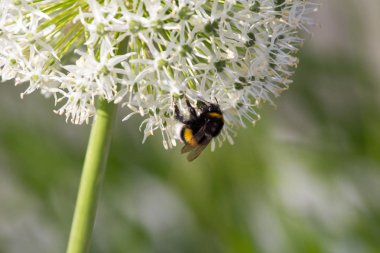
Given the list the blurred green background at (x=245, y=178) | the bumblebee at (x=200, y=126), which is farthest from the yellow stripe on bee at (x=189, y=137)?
the blurred green background at (x=245, y=178)

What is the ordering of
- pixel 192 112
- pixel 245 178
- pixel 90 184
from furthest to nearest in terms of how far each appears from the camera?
pixel 245 178 → pixel 192 112 → pixel 90 184

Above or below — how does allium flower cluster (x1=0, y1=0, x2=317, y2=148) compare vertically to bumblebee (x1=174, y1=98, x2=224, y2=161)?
above

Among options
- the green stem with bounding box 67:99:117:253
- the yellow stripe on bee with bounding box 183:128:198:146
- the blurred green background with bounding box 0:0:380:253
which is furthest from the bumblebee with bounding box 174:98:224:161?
the blurred green background with bounding box 0:0:380:253

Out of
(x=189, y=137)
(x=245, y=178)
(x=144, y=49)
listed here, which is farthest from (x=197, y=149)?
(x=245, y=178)

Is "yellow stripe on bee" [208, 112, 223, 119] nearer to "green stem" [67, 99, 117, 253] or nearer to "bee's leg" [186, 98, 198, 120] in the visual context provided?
"bee's leg" [186, 98, 198, 120]

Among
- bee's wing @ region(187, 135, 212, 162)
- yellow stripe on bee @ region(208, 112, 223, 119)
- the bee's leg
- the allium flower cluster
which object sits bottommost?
bee's wing @ region(187, 135, 212, 162)

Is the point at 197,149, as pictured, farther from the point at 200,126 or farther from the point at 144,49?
the point at 144,49

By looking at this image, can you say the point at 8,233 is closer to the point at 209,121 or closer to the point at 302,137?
the point at 302,137
